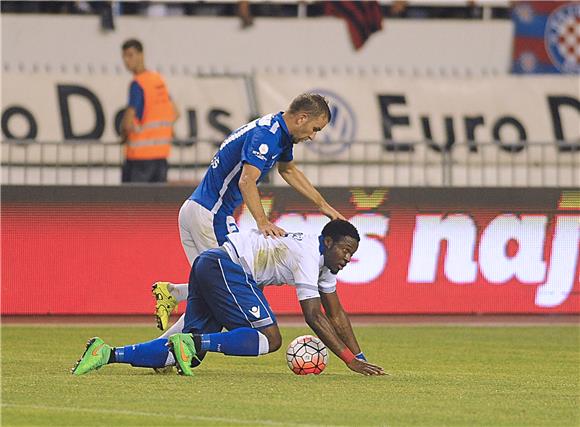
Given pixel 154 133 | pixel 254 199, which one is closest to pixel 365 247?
pixel 154 133

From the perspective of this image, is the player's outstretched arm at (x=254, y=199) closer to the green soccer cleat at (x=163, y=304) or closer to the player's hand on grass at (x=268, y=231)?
the player's hand on grass at (x=268, y=231)

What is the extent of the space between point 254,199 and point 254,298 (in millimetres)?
742

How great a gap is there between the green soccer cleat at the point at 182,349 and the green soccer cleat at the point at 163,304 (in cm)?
92

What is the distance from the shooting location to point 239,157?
39.1 feet

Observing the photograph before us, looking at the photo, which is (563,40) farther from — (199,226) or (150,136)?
(199,226)

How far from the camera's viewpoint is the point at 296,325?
687 inches

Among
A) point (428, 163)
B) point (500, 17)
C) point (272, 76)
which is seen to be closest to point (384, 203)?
point (428, 163)

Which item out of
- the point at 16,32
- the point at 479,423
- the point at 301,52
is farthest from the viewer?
the point at 301,52

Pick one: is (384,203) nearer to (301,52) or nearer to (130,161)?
(130,161)

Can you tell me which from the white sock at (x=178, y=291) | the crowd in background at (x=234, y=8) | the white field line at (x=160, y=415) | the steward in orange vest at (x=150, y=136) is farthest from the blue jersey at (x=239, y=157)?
the crowd in background at (x=234, y=8)

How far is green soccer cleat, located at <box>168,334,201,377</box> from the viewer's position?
11023 millimetres

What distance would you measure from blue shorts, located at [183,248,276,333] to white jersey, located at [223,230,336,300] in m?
0.08

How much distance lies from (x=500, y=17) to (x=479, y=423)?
16.9m

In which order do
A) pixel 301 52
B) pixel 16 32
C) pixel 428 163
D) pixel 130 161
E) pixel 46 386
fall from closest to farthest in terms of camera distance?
1. pixel 46 386
2. pixel 130 161
3. pixel 428 163
4. pixel 16 32
5. pixel 301 52
